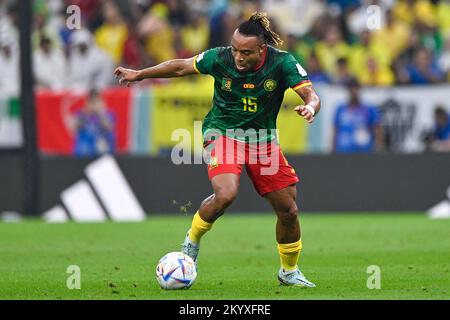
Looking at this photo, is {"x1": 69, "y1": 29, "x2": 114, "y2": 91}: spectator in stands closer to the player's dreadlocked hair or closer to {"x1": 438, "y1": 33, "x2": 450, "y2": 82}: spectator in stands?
{"x1": 438, "y1": 33, "x2": 450, "y2": 82}: spectator in stands

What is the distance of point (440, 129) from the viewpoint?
790 inches

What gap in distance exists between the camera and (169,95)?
2020cm

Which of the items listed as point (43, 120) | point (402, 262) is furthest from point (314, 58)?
point (402, 262)

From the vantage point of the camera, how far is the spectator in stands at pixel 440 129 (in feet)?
65.7

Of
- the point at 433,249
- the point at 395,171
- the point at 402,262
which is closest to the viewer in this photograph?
the point at 402,262

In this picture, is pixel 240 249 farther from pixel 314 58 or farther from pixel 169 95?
pixel 314 58

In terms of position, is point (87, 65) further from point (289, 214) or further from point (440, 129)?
point (289, 214)

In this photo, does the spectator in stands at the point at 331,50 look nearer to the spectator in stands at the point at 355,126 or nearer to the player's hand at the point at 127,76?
the spectator in stands at the point at 355,126

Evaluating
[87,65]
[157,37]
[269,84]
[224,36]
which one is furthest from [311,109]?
[157,37]

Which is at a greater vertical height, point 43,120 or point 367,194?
point 43,120

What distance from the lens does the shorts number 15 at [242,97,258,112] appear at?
1052 centimetres

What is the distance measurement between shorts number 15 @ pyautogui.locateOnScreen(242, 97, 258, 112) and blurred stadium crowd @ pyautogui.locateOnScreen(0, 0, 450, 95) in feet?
32.4
